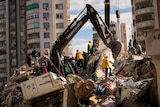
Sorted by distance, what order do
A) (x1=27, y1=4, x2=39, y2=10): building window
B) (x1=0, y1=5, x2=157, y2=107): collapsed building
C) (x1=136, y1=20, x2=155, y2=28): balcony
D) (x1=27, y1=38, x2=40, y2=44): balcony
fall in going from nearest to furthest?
(x1=0, y1=5, x2=157, y2=107): collapsed building → (x1=136, y1=20, x2=155, y2=28): balcony → (x1=27, y1=38, x2=40, y2=44): balcony → (x1=27, y1=4, x2=39, y2=10): building window

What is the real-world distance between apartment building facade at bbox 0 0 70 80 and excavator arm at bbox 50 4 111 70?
4100cm

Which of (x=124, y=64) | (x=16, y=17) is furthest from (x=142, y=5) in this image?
(x=124, y=64)

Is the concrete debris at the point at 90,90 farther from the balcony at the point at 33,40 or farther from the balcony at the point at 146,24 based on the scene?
the balcony at the point at 33,40

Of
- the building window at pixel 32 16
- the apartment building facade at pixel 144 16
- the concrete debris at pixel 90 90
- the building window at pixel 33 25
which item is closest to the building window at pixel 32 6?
the building window at pixel 32 16

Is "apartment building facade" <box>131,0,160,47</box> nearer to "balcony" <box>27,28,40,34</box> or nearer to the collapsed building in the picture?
"balcony" <box>27,28,40,34</box>

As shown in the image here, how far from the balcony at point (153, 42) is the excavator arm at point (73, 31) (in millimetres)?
10412

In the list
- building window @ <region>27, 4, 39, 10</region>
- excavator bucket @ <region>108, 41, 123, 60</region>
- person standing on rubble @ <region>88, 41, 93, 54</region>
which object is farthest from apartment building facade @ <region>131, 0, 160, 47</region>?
person standing on rubble @ <region>88, 41, 93, 54</region>

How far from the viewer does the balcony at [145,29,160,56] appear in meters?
7.94

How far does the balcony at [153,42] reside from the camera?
7.94 metres

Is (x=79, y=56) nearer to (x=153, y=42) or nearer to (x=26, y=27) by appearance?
(x=153, y=42)

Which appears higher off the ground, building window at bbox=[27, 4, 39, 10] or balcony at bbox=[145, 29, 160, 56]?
building window at bbox=[27, 4, 39, 10]

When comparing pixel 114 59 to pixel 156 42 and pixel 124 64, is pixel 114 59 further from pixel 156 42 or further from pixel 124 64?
pixel 156 42

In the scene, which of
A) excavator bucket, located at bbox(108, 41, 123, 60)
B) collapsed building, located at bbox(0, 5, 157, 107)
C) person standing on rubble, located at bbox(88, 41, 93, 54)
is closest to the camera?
collapsed building, located at bbox(0, 5, 157, 107)

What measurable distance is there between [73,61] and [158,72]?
37.8 ft
